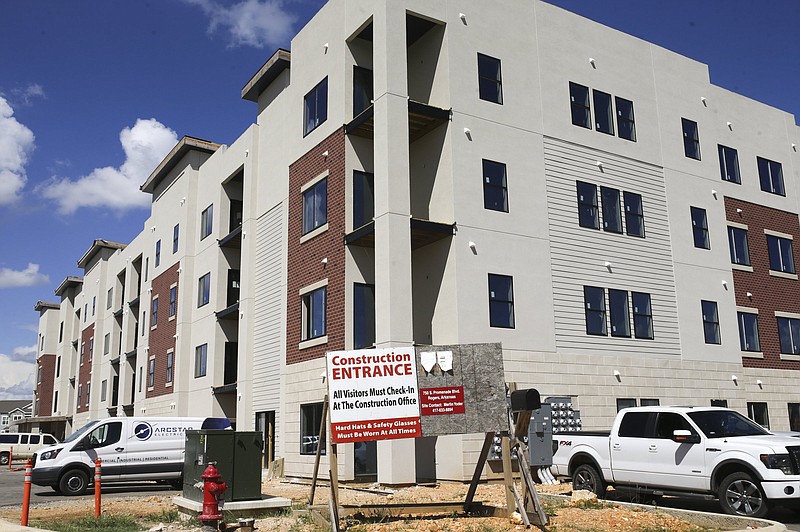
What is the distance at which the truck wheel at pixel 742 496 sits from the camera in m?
13.3

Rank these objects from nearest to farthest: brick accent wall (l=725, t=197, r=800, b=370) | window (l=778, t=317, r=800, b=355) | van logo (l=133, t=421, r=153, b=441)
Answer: van logo (l=133, t=421, r=153, b=441) → brick accent wall (l=725, t=197, r=800, b=370) → window (l=778, t=317, r=800, b=355)

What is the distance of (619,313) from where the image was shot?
2689cm

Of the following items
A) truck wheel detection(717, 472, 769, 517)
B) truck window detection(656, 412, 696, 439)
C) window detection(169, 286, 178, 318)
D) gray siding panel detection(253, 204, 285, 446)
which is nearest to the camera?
truck wheel detection(717, 472, 769, 517)

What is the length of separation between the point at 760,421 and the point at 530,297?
13.0 meters

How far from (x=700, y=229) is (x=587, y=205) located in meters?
6.23

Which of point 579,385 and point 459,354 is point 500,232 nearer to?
point 579,385

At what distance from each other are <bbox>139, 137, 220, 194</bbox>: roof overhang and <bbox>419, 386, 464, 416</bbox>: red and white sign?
32473 millimetres

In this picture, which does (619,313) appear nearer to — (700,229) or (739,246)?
(700,229)

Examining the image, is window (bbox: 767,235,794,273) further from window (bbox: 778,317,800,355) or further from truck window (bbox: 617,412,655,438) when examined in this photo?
truck window (bbox: 617,412,655,438)

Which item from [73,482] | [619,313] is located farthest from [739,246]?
[73,482]

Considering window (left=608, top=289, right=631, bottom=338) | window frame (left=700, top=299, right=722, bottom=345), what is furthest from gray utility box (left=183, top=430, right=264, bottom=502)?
window frame (left=700, top=299, right=722, bottom=345)

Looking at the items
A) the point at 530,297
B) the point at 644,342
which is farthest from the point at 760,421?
the point at 530,297

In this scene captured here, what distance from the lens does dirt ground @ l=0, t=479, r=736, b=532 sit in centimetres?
1167

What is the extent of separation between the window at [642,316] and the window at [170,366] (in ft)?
78.3
